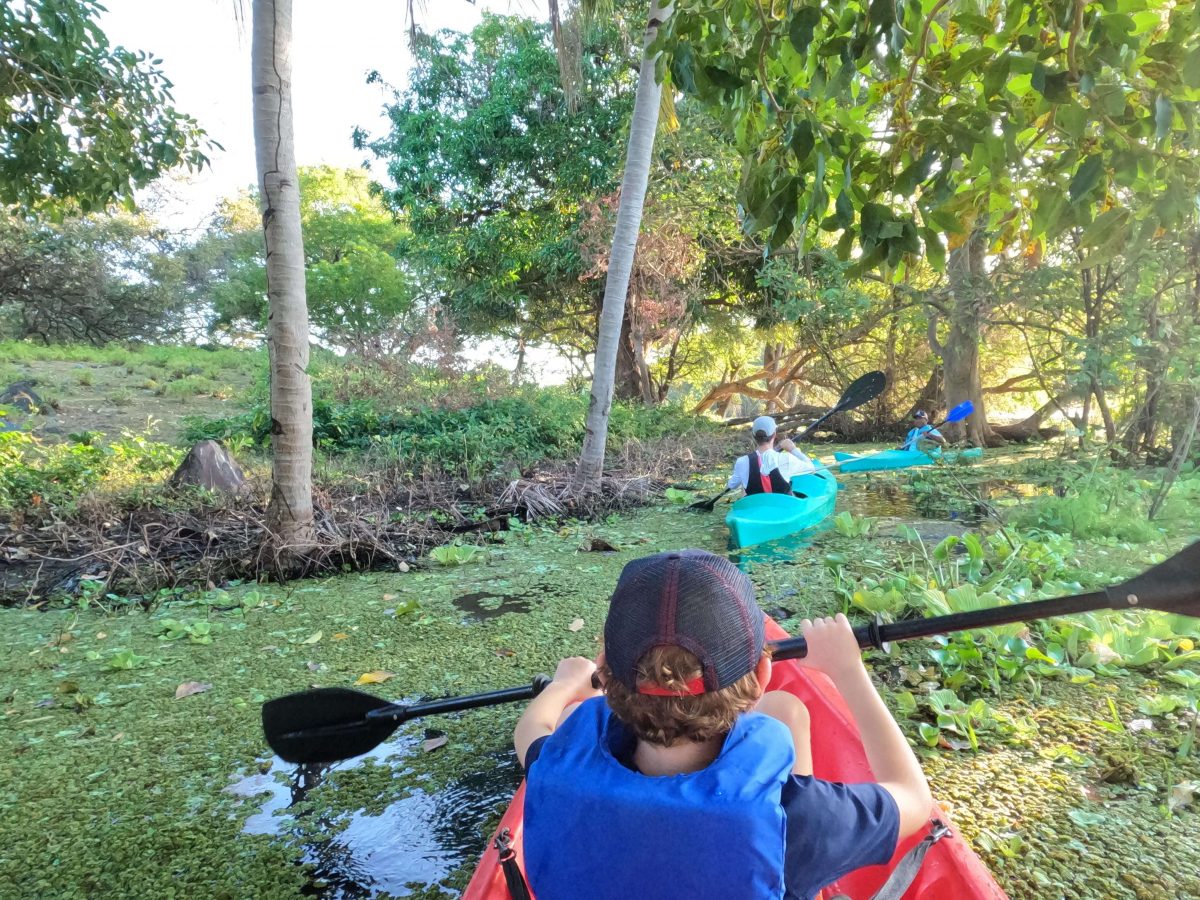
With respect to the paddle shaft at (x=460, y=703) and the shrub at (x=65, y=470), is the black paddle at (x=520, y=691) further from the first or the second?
the shrub at (x=65, y=470)

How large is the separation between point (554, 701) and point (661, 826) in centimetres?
69

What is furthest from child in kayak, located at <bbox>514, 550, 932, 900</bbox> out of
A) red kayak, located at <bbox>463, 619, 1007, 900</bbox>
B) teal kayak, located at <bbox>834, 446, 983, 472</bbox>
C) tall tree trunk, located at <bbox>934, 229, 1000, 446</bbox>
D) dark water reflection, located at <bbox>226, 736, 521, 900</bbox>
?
teal kayak, located at <bbox>834, 446, 983, 472</bbox>

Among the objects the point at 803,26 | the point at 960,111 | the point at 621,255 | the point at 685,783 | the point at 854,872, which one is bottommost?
the point at 854,872

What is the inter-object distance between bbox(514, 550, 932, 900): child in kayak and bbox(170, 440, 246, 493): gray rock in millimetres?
5882

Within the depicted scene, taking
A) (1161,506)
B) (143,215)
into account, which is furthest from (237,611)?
(143,215)

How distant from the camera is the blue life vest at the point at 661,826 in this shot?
1.09m

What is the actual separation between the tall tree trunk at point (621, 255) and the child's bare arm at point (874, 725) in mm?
5740

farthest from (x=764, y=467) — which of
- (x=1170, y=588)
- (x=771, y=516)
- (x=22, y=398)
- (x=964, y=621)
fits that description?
(x=22, y=398)

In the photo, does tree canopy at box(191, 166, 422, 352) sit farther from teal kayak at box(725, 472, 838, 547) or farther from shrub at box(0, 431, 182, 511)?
teal kayak at box(725, 472, 838, 547)

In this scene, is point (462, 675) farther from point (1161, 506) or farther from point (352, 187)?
point (352, 187)

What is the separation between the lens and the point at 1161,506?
18.0ft

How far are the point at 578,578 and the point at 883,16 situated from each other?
163 inches

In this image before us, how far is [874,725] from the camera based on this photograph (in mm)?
1492

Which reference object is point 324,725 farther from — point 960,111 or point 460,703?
point 960,111
